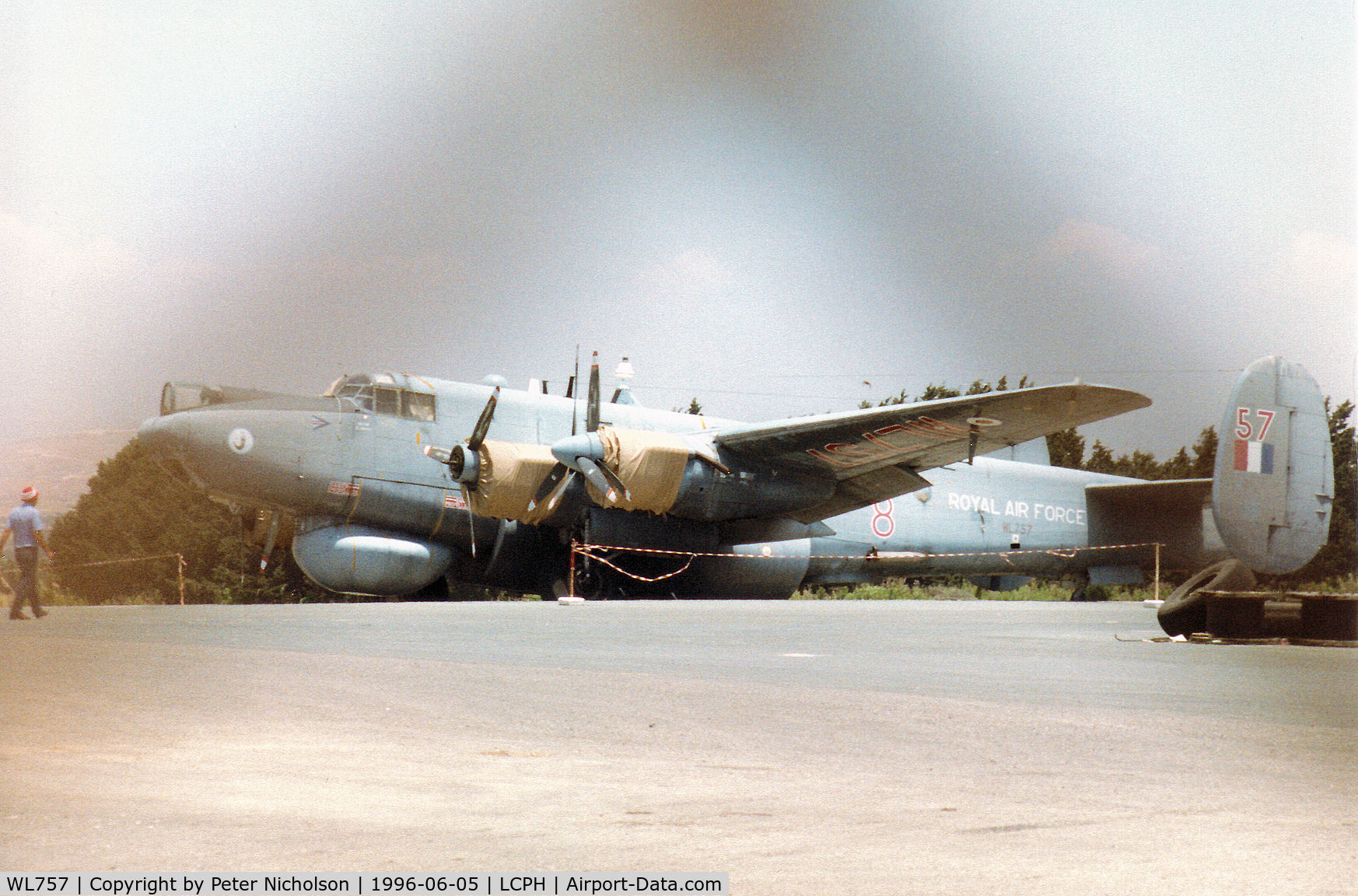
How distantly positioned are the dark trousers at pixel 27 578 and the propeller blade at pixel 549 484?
7588mm

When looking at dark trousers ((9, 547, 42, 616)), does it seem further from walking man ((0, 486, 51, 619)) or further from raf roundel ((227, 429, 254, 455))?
raf roundel ((227, 429, 254, 455))

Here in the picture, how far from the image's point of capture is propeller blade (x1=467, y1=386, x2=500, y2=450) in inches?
688

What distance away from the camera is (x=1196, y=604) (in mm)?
9742

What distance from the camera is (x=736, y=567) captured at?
20.9 m

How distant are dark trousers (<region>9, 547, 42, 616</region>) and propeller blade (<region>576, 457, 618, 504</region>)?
772cm

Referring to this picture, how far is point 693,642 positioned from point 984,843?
260 inches

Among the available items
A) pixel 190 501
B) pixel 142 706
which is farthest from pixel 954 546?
pixel 190 501

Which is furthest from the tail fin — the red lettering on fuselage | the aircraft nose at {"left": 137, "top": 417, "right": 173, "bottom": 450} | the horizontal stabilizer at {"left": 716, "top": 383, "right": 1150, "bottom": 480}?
the aircraft nose at {"left": 137, "top": 417, "right": 173, "bottom": 450}

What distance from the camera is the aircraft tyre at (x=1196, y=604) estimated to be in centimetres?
977

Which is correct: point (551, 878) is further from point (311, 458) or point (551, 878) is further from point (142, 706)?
point (311, 458)

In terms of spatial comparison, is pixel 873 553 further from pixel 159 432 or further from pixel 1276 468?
pixel 159 432

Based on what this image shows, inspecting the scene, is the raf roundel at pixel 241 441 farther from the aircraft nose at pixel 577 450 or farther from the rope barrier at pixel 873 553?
the rope barrier at pixel 873 553

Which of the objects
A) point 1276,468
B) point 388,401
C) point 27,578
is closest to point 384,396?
point 388,401

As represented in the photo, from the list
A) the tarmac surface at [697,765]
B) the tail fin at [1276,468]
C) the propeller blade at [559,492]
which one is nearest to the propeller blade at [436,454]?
the propeller blade at [559,492]
